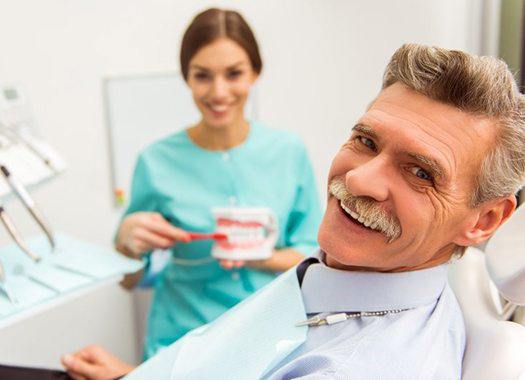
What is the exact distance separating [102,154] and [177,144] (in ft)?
2.01

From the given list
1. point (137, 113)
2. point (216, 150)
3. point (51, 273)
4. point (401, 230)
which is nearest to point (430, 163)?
point (401, 230)

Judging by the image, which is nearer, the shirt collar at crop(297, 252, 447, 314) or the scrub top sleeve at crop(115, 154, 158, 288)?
the shirt collar at crop(297, 252, 447, 314)

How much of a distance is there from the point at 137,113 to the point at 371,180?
145 centimetres

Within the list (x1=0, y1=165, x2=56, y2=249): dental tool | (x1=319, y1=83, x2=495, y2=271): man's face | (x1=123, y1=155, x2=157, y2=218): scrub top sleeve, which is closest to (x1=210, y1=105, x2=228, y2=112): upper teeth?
(x1=123, y1=155, x2=157, y2=218): scrub top sleeve

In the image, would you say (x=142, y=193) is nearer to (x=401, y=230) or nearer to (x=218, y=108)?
(x=218, y=108)

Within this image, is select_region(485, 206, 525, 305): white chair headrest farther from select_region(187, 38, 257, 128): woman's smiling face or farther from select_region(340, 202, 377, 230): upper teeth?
select_region(187, 38, 257, 128): woman's smiling face

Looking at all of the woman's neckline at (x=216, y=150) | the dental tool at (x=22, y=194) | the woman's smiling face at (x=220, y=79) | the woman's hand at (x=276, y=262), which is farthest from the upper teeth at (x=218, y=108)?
the dental tool at (x=22, y=194)

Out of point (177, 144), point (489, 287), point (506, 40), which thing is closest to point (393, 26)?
point (506, 40)

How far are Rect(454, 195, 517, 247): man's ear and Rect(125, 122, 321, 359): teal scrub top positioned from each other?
0.65 m

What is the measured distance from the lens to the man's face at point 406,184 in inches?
33.4

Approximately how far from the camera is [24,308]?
39.1 inches

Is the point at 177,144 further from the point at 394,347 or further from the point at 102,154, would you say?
the point at 394,347

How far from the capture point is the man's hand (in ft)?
4.17

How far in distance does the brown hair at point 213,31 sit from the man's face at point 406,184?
65cm
